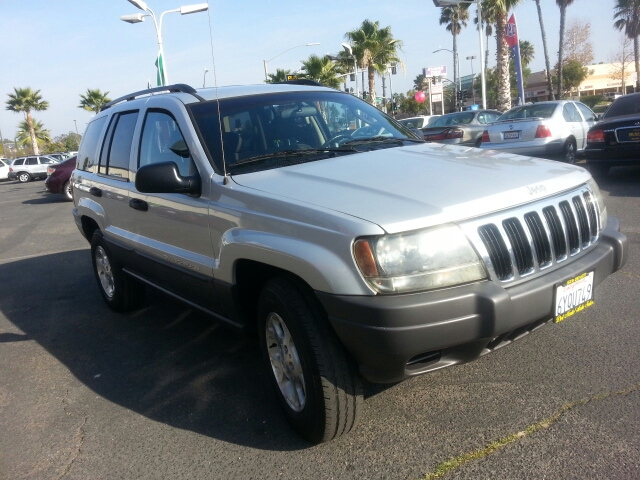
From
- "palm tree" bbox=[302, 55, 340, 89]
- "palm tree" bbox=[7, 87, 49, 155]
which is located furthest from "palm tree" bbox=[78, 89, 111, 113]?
"palm tree" bbox=[302, 55, 340, 89]

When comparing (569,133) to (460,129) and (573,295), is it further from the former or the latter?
(573,295)

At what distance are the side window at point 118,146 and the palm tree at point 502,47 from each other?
21.7m

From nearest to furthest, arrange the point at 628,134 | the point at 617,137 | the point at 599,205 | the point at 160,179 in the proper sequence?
the point at 160,179, the point at 599,205, the point at 628,134, the point at 617,137

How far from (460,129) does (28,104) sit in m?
52.1

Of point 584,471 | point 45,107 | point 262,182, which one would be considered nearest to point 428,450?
point 584,471

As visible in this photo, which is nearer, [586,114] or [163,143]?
[163,143]

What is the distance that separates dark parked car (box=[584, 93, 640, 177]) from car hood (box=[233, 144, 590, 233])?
6917 millimetres

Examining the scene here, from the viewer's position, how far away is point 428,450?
2.87 metres

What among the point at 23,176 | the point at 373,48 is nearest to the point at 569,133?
the point at 373,48

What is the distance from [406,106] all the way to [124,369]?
7418 cm

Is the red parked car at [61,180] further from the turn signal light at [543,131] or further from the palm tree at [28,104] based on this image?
the palm tree at [28,104]

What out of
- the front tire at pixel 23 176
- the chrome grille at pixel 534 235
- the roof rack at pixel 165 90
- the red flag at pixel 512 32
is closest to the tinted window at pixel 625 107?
the chrome grille at pixel 534 235

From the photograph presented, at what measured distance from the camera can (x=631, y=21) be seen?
50.8 m

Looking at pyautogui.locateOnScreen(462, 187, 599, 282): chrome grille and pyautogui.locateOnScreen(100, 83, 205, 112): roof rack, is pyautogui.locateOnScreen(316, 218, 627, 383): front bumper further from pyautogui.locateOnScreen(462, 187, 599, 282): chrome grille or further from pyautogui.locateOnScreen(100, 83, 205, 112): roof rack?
pyautogui.locateOnScreen(100, 83, 205, 112): roof rack
